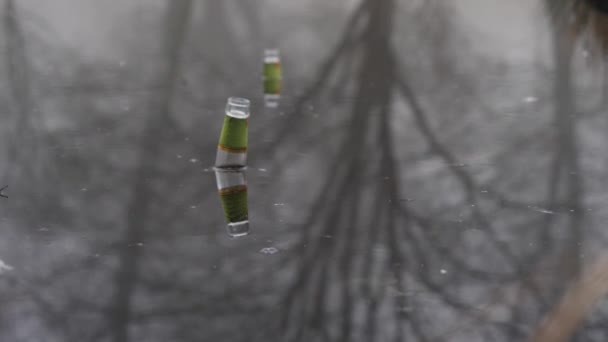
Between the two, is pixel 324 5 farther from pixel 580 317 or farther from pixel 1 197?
pixel 580 317

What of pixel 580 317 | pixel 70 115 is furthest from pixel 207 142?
pixel 580 317

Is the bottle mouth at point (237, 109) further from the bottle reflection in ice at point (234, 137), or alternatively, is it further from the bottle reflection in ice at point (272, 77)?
the bottle reflection in ice at point (272, 77)

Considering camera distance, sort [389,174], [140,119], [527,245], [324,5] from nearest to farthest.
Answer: [527,245] < [389,174] < [140,119] < [324,5]

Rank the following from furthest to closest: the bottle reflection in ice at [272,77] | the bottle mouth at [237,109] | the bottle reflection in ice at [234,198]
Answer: the bottle reflection in ice at [272,77]
the bottle mouth at [237,109]
the bottle reflection in ice at [234,198]

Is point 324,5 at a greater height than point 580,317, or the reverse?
point 324,5

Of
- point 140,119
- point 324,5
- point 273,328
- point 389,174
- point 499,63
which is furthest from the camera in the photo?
point 324,5

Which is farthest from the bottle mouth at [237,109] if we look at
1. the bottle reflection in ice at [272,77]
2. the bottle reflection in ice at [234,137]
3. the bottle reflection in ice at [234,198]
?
the bottle reflection in ice at [272,77]

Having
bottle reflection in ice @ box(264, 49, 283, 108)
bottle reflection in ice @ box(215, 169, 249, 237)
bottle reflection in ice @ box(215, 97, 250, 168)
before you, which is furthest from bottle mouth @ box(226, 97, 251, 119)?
bottle reflection in ice @ box(264, 49, 283, 108)
